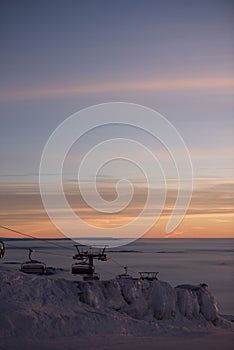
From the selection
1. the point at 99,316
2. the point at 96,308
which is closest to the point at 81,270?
the point at 96,308

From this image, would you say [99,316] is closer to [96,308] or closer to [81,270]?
[96,308]

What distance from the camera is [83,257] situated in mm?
32906

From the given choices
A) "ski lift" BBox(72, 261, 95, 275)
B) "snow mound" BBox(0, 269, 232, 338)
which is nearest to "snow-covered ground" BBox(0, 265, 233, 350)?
"snow mound" BBox(0, 269, 232, 338)

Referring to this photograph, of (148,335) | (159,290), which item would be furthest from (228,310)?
(148,335)

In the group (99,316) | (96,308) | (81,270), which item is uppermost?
(81,270)

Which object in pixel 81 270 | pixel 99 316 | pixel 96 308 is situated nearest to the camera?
pixel 99 316

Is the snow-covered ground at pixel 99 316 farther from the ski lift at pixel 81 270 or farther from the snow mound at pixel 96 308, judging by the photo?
the ski lift at pixel 81 270

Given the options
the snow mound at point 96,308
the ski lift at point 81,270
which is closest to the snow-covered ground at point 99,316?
the snow mound at point 96,308

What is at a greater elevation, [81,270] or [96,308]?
[81,270]

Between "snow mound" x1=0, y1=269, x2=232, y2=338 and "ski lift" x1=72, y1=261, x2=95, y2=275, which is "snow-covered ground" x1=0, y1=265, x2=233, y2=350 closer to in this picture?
"snow mound" x1=0, y1=269, x2=232, y2=338

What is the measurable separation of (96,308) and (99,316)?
1.03 metres

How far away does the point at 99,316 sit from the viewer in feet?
74.0

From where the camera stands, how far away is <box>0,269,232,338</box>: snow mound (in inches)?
809

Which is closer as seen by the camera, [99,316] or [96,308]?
[99,316]
